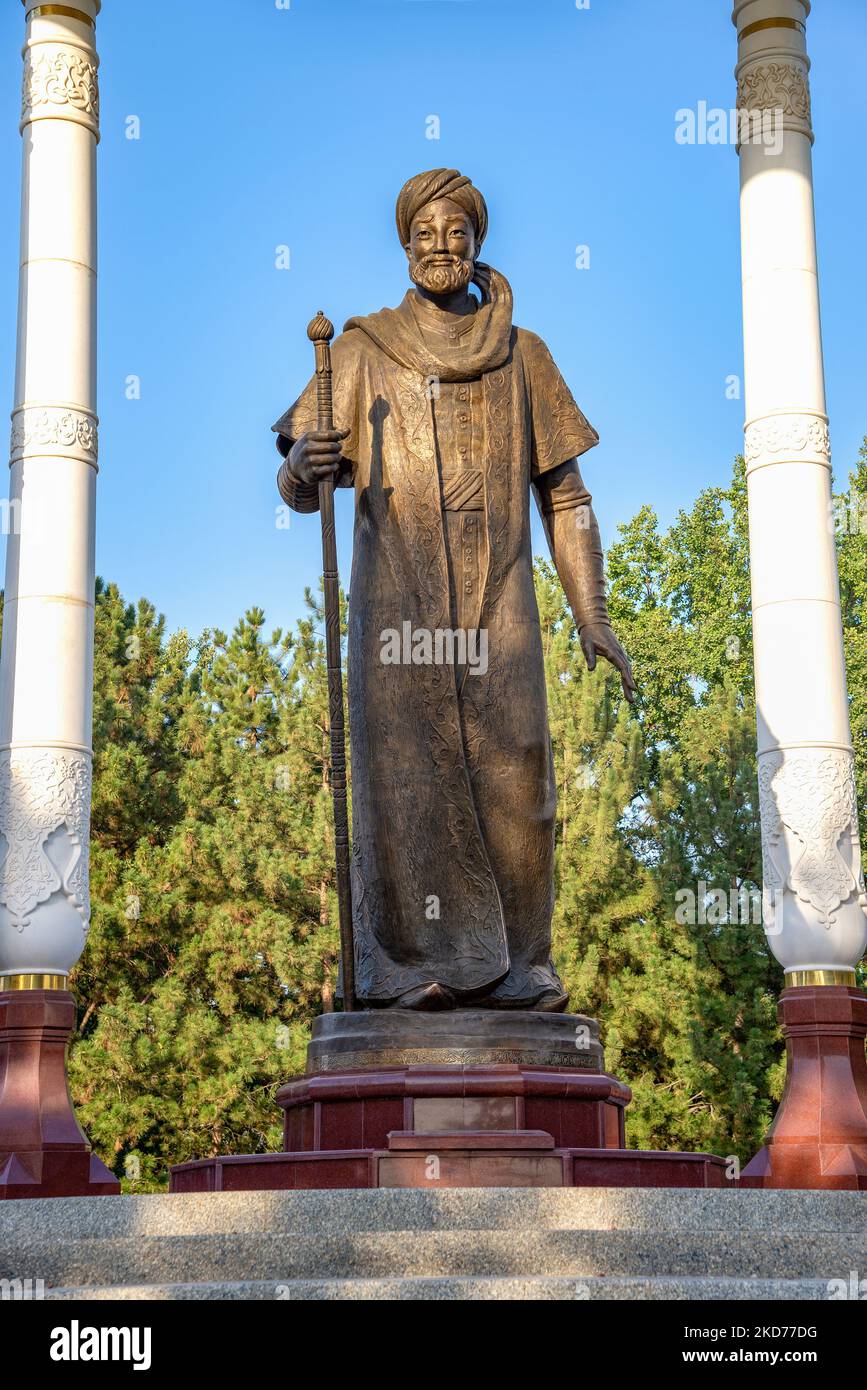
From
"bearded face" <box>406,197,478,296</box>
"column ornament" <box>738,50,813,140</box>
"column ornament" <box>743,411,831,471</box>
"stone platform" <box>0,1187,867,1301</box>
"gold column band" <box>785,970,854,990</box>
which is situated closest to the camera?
"stone platform" <box>0,1187,867,1301</box>

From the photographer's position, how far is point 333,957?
23.1 m

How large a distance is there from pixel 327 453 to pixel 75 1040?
1677 cm

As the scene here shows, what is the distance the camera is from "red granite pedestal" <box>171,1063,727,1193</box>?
7.61 metres

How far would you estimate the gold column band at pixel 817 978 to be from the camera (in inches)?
497

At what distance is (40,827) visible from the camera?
40.7 ft

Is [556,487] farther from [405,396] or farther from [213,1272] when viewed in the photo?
[213,1272]

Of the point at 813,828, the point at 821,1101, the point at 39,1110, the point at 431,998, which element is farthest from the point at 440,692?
the point at 813,828

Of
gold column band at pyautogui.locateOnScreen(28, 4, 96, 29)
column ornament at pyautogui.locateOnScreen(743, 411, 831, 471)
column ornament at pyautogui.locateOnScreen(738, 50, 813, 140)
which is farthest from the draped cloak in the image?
column ornament at pyautogui.locateOnScreen(738, 50, 813, 140)

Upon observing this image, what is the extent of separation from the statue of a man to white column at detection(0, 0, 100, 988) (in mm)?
4097

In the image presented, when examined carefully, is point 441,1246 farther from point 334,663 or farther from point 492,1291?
point 334,663

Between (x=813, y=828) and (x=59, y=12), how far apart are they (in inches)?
301

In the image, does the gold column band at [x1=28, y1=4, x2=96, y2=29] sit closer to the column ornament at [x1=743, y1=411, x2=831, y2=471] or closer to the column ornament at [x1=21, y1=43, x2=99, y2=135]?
the column ornament at [x1=21, y1=43, x2=99, y2=135]

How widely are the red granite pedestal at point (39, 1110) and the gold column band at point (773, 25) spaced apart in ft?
27.8
